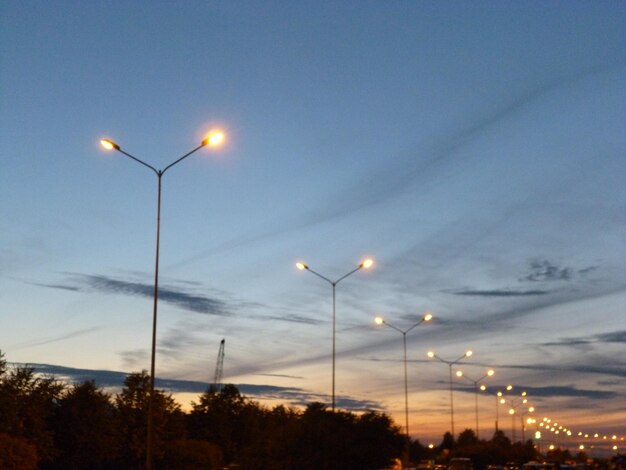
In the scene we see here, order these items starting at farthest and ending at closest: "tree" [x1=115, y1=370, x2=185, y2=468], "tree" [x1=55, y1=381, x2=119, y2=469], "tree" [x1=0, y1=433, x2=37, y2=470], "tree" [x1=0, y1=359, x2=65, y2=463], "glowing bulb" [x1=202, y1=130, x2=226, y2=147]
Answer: "tree" [x1=115, y1=370, x2=185, y2=468] → "tree" [x1=55, y1=381, x2=119, y2=469] → "tree" [x1=0, y1=359, x2=65, y2=463] → "tree" [x1=0, y1=433, x2=37, y2=470] → "glowing bulb" [x1=202, y1=130, x2=226, y2=147]

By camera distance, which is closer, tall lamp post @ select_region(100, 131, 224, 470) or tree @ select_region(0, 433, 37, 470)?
tall lamp post @ select_region(100, 131, 224, 470)

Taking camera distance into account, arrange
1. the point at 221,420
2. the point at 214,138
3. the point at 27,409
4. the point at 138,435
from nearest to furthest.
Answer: the point at 214,138, the point at 27,409, the point at 138,435, the point at 221,420

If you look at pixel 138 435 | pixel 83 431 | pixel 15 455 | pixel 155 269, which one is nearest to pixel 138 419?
pixel 138 435

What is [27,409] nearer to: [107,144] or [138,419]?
[138,419]

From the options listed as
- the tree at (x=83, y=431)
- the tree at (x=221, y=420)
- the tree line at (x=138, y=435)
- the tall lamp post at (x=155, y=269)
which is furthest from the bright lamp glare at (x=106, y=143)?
the tree at (x=221, y=420)

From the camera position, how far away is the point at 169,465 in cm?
7269

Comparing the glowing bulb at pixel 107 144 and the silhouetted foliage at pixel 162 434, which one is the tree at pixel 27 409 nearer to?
the silhouetted foliage at pixel 162 434

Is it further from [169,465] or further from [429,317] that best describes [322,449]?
[169,465]

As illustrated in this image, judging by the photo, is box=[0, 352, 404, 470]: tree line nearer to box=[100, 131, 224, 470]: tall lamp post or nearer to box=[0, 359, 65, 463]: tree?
box=[0, 359, 65, 463]: tree

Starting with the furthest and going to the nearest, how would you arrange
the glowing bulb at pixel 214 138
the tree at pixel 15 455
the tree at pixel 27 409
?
the tree at pixel 27 409, the tree at pixel 15 455, the glowing bulb at pixel 214 138

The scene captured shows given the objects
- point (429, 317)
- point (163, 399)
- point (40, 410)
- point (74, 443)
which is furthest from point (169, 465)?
point (429, 317)

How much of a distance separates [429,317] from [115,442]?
25460 millimetres

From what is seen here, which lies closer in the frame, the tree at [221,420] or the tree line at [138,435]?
the tree line at [138,435]

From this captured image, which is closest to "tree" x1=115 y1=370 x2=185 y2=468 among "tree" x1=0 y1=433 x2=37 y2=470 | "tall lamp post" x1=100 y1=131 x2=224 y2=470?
"tree" x1=0 y1=433 x2=37 y2=470
